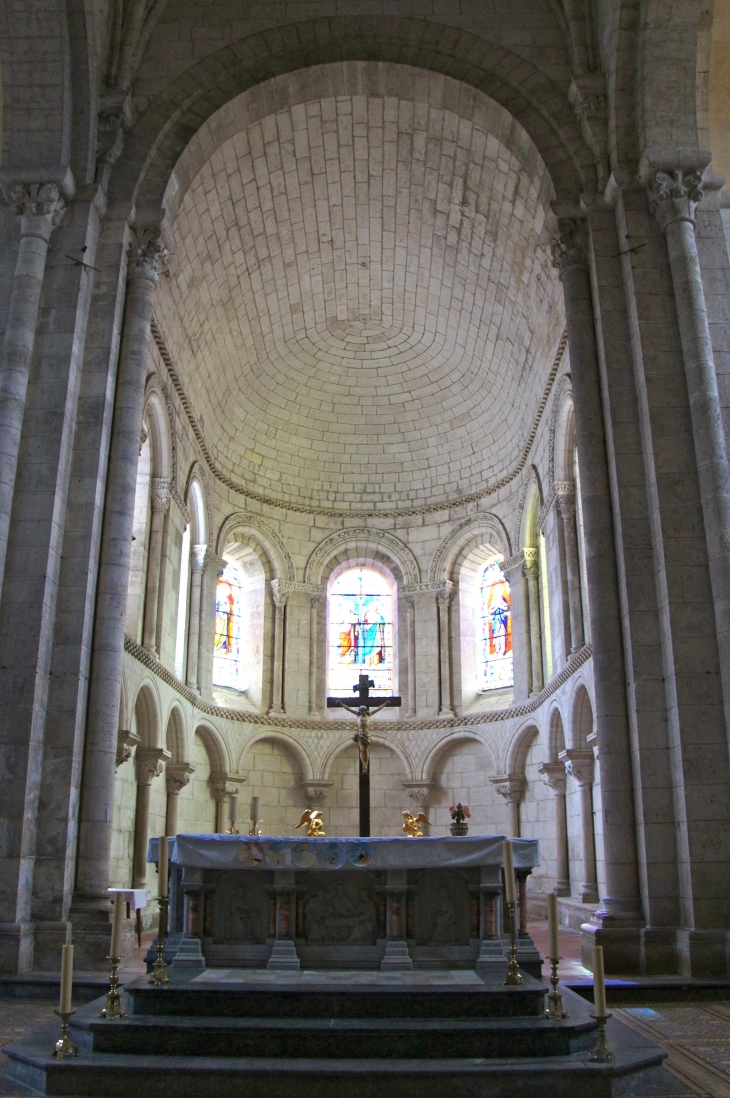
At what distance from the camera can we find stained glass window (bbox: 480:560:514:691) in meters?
21.7

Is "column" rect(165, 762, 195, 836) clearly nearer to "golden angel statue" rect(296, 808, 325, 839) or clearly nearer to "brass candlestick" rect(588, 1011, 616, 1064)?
"golden angel statue" rect(296, 808, 325, 839)

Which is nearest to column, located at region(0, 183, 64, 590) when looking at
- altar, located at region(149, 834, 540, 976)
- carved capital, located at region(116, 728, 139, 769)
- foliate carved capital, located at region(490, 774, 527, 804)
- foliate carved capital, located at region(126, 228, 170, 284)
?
foliate carved capital, located at region(126, 228, 170, 284)

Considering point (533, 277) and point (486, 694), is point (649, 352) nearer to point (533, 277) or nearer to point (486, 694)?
point (533, 277)

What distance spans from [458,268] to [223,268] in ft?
15.2

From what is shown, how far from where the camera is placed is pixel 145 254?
1367 cm

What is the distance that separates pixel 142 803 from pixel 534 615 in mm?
8520

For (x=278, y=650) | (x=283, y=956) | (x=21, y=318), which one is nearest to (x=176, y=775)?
(x=278, y=650)

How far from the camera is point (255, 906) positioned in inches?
354

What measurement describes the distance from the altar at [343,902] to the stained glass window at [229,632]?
40.4 ft

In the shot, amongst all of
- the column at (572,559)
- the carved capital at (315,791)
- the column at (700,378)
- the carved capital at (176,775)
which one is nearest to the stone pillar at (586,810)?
the column at (572,559)

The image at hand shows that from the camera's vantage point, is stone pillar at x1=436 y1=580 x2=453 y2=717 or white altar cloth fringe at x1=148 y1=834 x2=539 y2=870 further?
stone pillar at x1=436 y1=580 x2=453 y2=717

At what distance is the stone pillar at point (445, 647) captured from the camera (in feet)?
70.4

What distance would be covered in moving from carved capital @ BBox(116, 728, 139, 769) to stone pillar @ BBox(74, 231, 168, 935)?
2.20 meters

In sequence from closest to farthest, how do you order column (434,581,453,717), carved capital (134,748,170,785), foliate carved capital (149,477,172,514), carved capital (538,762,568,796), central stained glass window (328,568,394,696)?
1. carved capital (134,748,170,785)
2. foliate carved capital (149,477,172,514)
3. carved capital (538,762,568,796)
4. column (434,581,453,717)
5. central stained glass window (328,568,394,696)
